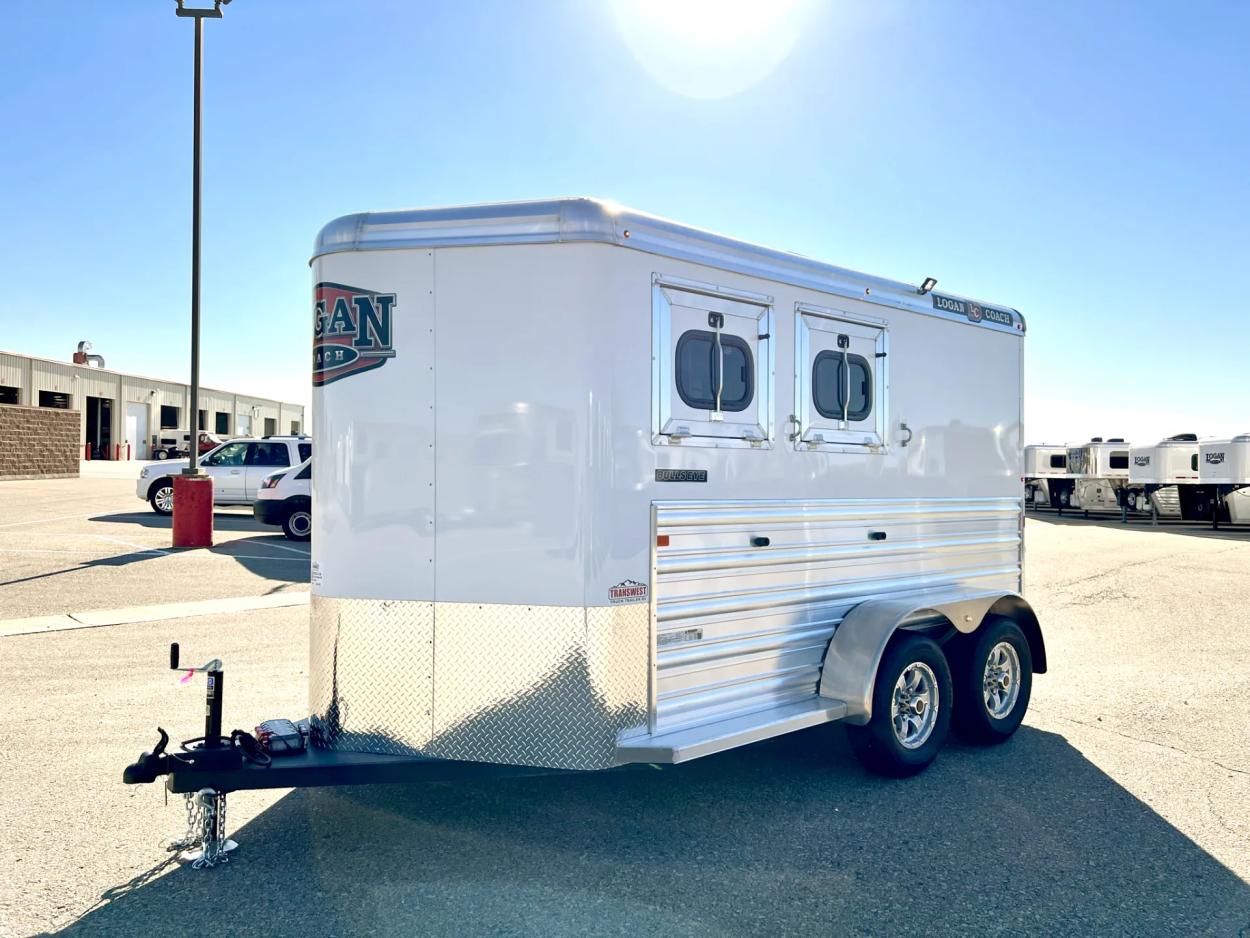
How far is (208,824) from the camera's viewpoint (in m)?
3.88

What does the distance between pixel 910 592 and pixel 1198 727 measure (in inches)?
96.9

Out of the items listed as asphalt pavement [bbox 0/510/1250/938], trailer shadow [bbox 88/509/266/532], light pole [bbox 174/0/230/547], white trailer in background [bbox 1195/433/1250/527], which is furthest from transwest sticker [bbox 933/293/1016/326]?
white trailer in background [bbox 1195/433/1250/527]

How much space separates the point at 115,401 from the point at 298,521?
4005 cm

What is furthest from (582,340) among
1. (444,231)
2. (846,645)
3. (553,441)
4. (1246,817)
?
(1246,817)

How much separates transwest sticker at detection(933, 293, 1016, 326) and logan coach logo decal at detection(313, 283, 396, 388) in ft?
11.2

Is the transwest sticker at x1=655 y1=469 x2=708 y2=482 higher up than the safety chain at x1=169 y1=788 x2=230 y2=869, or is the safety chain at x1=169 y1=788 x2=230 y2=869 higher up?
the transwest sticker at x1=655 y1=469 x2=708 y2=482

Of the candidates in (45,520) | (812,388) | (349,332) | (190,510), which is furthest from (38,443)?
(812,388)

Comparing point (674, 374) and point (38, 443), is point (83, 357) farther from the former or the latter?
point (674, 374)

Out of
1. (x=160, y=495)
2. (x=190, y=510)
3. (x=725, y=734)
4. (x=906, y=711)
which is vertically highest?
(x=160, y=495)

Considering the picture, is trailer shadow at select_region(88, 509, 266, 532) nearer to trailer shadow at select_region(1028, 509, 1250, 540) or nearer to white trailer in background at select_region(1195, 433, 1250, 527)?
trailer shadow at select_region(1028, 509, 1250, 540)

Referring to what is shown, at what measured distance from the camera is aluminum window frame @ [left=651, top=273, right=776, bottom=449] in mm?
4234

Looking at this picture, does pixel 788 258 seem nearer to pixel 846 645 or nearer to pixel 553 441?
pixel 553 441

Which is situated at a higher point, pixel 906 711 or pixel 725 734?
pixel 725 734

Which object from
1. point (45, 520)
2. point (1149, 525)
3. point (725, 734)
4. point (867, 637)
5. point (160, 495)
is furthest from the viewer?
point (1149, 525)
